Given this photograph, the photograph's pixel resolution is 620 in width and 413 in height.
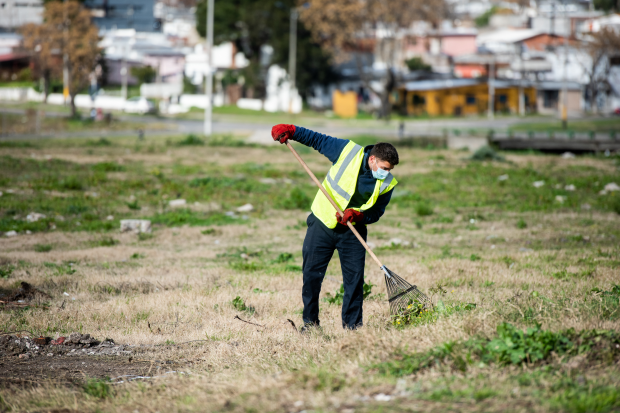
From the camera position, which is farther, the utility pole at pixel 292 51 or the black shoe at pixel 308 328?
the utility pole at pixel 292 51

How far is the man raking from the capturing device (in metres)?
5.46

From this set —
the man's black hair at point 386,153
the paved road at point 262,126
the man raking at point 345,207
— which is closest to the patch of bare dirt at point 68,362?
the man raking at point 345,207

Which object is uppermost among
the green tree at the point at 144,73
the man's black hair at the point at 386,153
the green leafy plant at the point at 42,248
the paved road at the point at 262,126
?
the green tree at the point at 144,73

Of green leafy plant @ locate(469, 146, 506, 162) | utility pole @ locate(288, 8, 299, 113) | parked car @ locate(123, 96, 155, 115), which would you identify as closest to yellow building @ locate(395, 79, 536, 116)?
utility pole @ locate(288, 8, 299, 113)

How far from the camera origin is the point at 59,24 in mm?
35531

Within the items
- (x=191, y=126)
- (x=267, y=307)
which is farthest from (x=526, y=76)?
(x=267, y=307)

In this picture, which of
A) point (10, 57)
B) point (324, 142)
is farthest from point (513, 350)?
point (10, 57)

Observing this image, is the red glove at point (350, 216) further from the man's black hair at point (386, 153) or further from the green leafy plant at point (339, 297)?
the green leafy plant at point (339, 297)

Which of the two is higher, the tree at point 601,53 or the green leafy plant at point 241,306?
the tree at point 601,53

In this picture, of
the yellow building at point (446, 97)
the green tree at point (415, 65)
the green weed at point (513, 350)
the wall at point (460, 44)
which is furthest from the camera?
the wall at point (460, 44)

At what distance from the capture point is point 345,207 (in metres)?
5.52

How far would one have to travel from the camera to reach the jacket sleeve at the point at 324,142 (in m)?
5.57

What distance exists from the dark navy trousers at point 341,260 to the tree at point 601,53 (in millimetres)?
45892

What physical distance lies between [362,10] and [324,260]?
41637 millimetres
